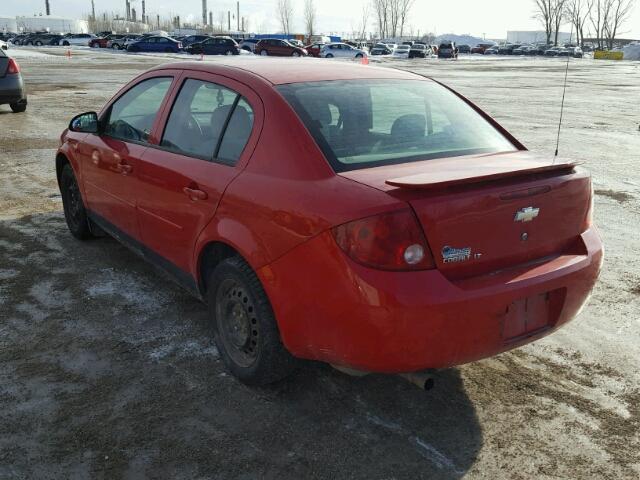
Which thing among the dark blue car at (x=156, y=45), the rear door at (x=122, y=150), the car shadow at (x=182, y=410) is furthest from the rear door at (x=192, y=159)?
the dark blue car at (x=156, y=45)

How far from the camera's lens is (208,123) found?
3.56m

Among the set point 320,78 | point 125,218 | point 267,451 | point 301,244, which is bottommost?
point 267,451

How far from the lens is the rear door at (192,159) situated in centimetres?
325

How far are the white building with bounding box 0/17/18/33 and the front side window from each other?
134m

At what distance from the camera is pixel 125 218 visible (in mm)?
4348

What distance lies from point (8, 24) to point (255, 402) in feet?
457

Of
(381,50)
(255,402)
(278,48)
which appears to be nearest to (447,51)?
(381,50)

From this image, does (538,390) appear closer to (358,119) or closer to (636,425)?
(636,425)

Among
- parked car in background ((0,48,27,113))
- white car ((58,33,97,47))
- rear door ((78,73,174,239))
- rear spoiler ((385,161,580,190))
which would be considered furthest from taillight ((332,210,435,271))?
white car ((58,33,97,47))

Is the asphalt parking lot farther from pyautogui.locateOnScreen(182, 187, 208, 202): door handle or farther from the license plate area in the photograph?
pyautogui.locateOnScreen(182, 187, 208, 202): door handle

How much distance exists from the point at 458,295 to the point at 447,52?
6557cm

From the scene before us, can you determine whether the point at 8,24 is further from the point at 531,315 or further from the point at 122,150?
the point at 531,315

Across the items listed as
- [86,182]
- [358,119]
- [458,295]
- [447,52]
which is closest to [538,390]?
[458,295]

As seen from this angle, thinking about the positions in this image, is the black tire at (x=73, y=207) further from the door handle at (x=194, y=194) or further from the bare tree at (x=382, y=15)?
the bare tree at (x=382, y=15)
